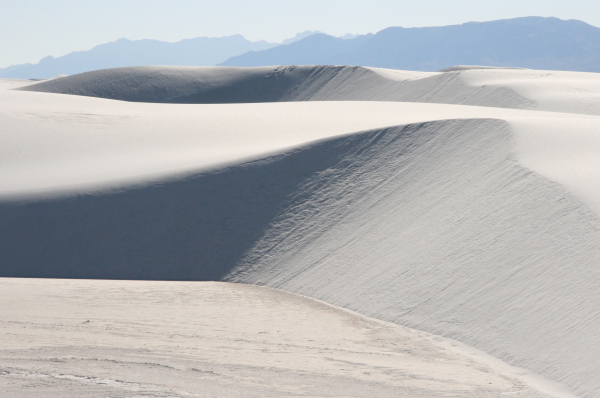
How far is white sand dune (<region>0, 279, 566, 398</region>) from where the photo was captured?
5.10 m

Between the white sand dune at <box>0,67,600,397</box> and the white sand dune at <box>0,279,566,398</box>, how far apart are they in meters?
0.66

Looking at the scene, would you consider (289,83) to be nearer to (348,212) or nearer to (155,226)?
(155,226)

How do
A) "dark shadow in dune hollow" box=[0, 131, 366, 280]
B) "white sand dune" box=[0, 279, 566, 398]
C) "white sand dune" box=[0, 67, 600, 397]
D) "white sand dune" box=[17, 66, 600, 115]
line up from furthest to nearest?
1. "white sand dune" box=[17, 66, 600, 115]
2. "dark shadow in dune hollow" box=[0, 131, 366, 280]
3. "white sand dune" box=[0, 67, 600, 397]
4. "white sand dune" box=[0, 279, 566, 398]

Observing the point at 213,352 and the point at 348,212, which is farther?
the point at 348,212

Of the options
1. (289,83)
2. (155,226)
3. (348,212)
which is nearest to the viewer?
(348,212)

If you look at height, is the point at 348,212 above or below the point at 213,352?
above

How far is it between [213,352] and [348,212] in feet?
19.9

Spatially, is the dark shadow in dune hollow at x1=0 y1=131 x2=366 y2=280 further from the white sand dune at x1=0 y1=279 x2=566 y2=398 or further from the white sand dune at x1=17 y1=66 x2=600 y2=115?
the white sand dune at x1=17 y1=66 x2=600 y2=115

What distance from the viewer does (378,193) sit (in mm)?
12000

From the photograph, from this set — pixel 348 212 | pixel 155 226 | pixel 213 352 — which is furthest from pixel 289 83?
pixel 213 352

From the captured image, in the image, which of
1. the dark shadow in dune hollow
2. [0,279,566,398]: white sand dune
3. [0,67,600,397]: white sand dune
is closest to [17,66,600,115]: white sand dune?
[0,67,600,397]: white sand dune

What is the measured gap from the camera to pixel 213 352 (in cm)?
621

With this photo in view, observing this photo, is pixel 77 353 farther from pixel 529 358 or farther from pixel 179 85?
pixel 179 85

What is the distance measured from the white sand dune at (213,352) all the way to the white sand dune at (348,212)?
658 millimetres
